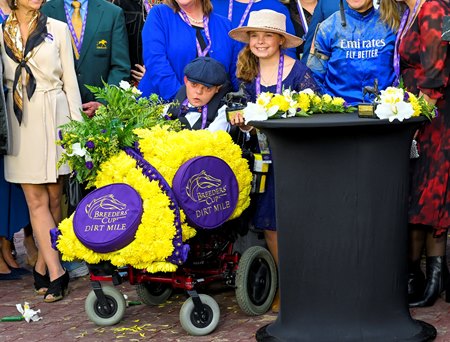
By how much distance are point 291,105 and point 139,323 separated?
1.81m

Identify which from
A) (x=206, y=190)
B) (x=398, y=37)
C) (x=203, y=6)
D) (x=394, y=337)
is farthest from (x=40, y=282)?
(x=398, y=37)

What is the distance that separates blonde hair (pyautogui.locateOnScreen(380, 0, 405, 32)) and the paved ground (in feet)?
5.97

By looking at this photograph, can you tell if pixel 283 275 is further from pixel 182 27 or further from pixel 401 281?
pixel 182 27

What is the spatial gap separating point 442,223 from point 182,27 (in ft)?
7.67

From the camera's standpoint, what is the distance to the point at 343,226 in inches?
230

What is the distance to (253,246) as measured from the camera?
7145 mm

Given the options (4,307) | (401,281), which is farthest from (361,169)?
(4,307)

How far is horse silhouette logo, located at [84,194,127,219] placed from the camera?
630cm

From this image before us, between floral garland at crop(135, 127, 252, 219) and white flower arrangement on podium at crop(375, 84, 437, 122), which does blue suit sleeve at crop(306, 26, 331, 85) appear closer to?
floral garland at crop(135, 127, 252, 219)

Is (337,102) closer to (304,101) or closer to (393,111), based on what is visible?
(304,101)

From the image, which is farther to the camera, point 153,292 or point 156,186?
point 153,292

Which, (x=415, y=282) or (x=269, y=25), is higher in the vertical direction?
(x=269, y=25)

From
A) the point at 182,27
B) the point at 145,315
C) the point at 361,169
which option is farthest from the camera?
the point at 182,27

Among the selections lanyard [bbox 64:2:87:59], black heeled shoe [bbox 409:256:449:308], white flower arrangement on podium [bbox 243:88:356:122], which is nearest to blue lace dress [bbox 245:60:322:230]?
white flower arrangement on podium [bbox 243:88:356:122]
